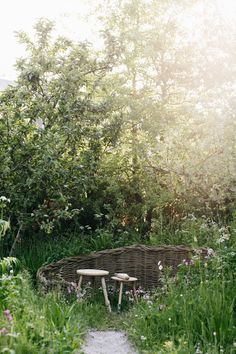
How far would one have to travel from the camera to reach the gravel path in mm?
5125

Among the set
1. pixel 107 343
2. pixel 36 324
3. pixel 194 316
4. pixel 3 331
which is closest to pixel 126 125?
pixel 107 343

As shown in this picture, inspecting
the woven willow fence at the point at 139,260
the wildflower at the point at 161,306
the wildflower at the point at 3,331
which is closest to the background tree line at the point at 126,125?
the woven willow fence at the point at 139,260

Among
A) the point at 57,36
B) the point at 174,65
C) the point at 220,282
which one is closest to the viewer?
the point at 220,282

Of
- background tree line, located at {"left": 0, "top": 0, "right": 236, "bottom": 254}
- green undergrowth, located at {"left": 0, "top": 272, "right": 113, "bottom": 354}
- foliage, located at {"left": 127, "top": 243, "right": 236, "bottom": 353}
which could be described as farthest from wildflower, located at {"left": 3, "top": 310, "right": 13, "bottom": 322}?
background tree line, located at {"left": 0, "top": 0, "right": 236, "bottom": 254}

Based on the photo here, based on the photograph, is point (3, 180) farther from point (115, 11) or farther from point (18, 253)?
point (115, 11)

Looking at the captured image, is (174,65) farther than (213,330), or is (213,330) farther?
(174,65)

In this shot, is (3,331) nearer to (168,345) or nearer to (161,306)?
(168,345)

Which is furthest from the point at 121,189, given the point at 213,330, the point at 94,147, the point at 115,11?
Result: the point at 213,330

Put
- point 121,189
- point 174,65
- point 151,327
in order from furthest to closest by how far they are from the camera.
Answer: point 174,65
point 121,189
point 151,327

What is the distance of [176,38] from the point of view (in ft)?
36.8

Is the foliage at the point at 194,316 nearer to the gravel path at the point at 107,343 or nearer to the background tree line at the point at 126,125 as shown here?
the gravel path at the point at 107,343

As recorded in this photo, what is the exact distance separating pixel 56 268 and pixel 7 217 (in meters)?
1.65

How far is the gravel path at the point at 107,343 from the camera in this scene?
5.12 metres

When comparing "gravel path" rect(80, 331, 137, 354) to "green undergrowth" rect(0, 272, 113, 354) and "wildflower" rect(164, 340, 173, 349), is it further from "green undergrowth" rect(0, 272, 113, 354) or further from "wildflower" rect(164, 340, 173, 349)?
"wildflower" rect(164, 340, 173, 349)
